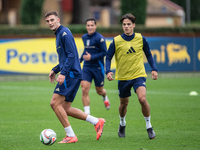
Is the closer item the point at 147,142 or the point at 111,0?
the point at 147,142

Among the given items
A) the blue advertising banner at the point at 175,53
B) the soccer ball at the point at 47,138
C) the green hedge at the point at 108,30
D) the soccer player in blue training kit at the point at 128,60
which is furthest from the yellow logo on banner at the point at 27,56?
the soccer ball at the point at 47,138

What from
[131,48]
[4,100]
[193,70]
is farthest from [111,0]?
[131,48]

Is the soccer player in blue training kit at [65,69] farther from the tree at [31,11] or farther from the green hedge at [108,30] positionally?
the tree at [31,11]

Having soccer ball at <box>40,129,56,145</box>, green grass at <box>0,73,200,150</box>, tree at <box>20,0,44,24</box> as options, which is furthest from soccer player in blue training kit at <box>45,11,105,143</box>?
tree at <box>20,0,44,24</box>

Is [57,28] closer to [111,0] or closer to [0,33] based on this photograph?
[0,33]

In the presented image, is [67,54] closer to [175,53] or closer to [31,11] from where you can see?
[175,53]

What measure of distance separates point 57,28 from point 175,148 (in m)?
2.87

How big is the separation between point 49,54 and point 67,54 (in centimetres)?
1432

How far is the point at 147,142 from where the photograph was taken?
23.1ft

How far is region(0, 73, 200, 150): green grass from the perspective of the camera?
6922 millimetres

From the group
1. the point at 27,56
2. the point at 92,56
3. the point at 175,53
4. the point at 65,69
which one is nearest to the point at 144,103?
the point at 65,69

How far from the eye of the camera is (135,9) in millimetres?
34938

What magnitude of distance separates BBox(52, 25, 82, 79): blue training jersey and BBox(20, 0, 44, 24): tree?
27715 millimetres

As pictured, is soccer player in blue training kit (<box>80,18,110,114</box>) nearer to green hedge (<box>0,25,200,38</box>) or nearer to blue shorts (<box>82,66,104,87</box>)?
blue shorts (<box>82,66,104,87</box>)
